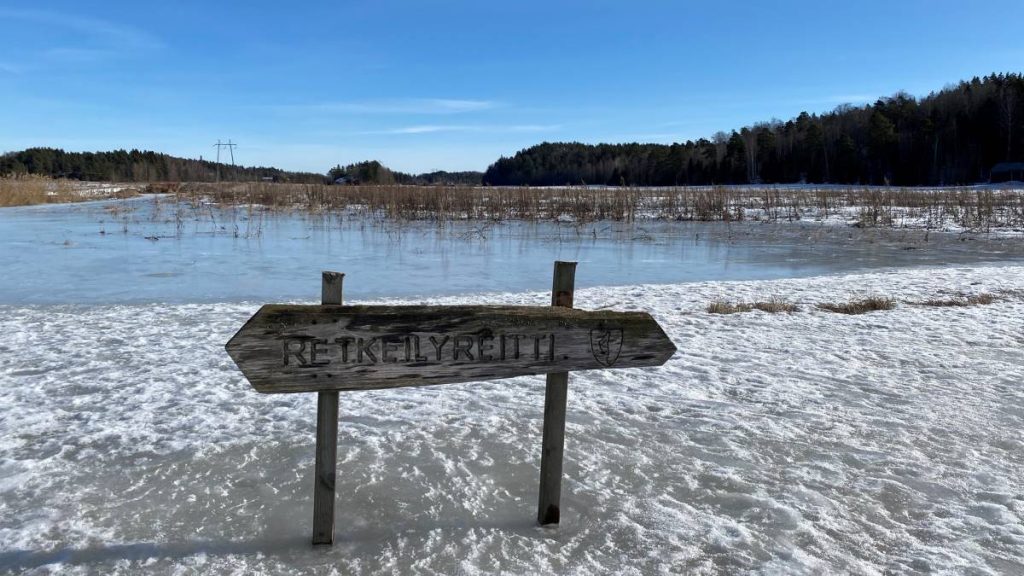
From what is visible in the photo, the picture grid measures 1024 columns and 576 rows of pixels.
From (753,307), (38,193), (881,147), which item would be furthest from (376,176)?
(881,147)

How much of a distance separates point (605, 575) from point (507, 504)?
2.51 feet

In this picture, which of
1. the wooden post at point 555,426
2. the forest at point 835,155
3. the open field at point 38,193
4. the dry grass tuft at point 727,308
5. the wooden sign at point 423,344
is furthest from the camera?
the forest at point 835,155

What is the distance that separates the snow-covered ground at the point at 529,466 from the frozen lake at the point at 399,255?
12.3 feet

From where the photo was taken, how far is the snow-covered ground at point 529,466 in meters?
3.17

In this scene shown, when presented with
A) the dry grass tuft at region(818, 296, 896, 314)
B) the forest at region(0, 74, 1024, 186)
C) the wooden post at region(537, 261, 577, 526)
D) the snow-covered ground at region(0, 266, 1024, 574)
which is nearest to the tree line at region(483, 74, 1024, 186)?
the forest at region(0, 74, 1024, 186)

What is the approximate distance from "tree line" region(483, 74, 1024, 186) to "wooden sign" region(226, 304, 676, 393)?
5265 cm

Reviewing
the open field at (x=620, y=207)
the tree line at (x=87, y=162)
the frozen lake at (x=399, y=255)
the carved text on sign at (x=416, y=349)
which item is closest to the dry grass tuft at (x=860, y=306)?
the frozen lake at (x=399, y=255)

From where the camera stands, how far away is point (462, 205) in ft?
85.6

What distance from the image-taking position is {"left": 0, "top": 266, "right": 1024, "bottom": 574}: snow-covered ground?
317 centimetres

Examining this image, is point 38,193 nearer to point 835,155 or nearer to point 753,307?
point 753,307

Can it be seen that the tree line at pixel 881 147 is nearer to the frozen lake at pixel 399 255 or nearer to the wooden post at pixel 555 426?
the frozen lake at pixel 399 255

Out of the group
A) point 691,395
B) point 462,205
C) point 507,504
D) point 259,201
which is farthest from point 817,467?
point 259,201

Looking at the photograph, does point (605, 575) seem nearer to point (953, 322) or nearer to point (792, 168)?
point (953, 322)

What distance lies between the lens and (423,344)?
112 inches
